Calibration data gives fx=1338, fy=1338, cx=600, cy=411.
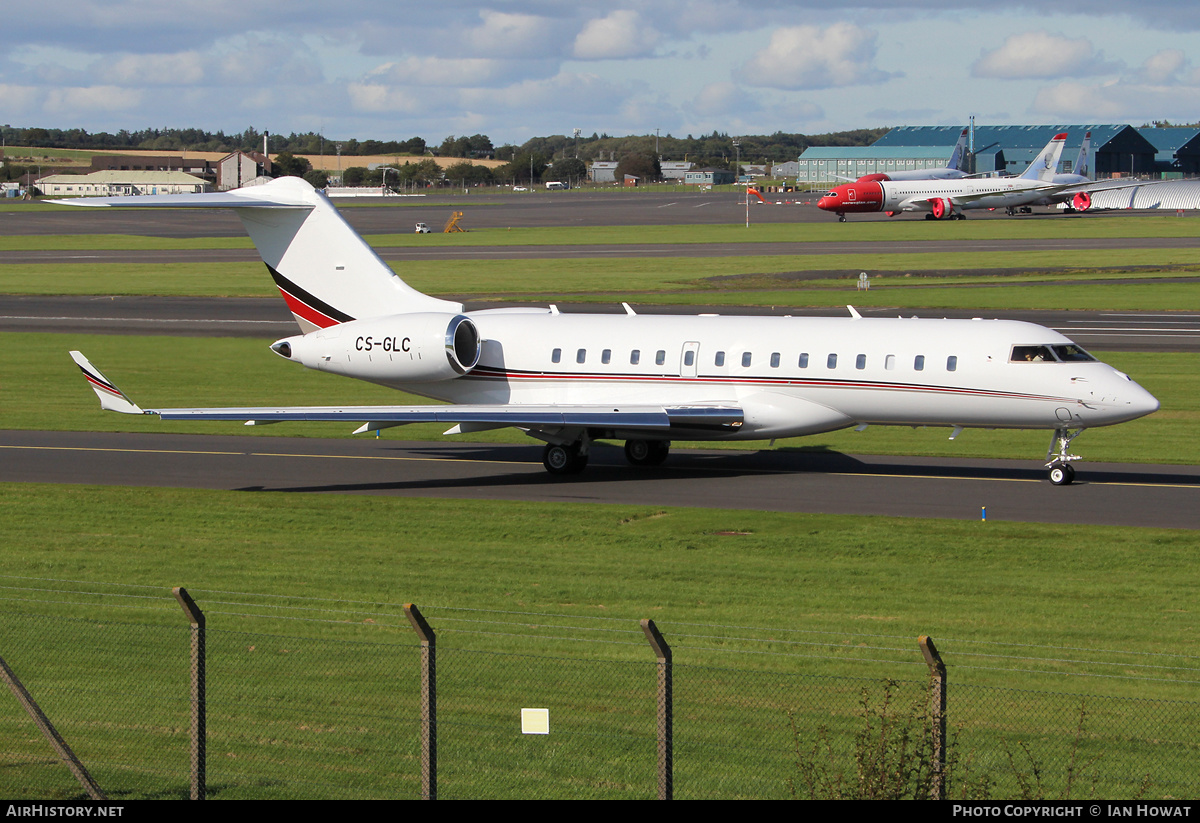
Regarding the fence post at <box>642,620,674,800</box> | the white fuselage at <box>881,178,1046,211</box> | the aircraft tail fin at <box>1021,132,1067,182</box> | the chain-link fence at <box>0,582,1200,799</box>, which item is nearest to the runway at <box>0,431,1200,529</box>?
the chain-link fence at <box>0,582,1200,799</box>

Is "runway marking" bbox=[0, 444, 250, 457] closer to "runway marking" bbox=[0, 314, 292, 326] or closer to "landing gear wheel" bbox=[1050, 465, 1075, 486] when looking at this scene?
"landing gear wheel" bbox=[1050, 465, 1075, 486]

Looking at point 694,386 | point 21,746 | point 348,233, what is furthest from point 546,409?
point 21,746

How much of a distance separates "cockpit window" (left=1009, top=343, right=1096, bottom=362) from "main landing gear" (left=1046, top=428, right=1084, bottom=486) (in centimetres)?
147

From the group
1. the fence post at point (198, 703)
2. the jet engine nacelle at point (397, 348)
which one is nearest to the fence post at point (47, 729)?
the fence post at point (198, 703)

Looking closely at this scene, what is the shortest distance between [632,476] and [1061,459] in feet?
29.2

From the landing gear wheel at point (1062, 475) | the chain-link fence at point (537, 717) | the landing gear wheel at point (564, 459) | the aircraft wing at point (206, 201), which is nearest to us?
the chain-link fence at point (537, 717)

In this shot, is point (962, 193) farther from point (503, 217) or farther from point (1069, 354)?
point (1069, 354)

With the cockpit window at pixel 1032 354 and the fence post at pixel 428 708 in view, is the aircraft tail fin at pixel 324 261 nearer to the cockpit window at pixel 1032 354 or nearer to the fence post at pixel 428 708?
the cockpit window at pixel 1032 354

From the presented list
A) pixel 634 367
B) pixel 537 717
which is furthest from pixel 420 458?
pixel 537 717

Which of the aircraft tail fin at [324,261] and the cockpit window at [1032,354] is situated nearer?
the cockpit window at [1032,354]

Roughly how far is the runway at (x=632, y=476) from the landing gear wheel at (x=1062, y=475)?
0.33 meters

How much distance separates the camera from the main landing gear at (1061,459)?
2673 centimetres

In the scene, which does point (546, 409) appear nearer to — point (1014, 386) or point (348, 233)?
point (348, 233)

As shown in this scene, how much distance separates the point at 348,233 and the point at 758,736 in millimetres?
20959
